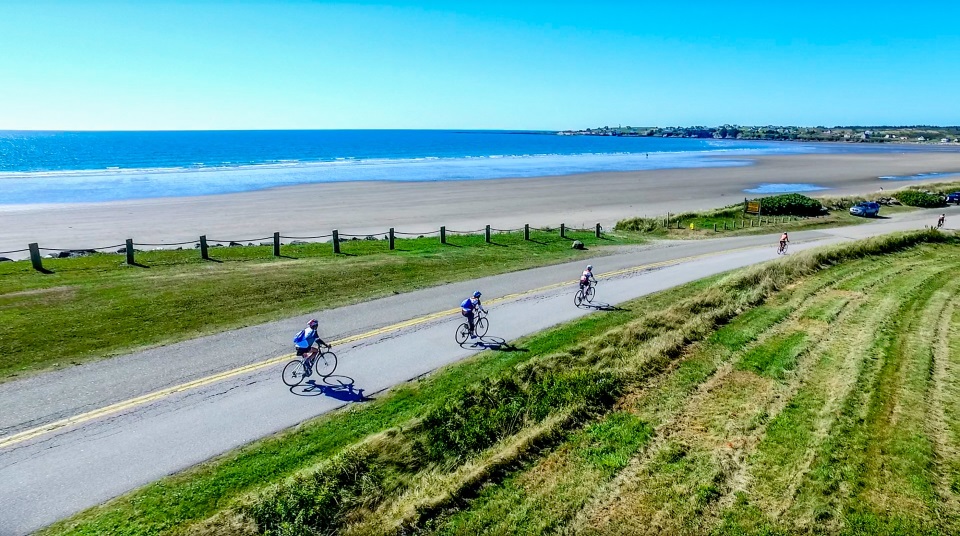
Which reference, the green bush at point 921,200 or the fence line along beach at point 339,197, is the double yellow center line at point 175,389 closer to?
the fence line along beach at point 339,197

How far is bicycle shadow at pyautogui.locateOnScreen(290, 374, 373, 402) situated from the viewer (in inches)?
419

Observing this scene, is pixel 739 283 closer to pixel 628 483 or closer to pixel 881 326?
pixel 881 326

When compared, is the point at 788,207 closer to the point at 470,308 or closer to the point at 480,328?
the point at 480,328

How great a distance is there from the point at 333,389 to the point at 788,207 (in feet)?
133

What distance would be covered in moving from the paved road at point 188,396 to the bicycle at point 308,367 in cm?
27

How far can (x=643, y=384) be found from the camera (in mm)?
11336

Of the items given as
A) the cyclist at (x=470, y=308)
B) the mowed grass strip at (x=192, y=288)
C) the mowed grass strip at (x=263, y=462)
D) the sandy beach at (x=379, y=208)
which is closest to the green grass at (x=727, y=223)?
the sandy beach at (x=379, y=208)

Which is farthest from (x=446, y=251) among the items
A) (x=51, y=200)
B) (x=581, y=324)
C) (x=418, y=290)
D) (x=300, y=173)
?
(x=300, y=173)

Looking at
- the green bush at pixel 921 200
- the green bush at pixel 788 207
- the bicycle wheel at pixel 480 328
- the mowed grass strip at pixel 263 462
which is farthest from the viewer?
the green bush at pixel 921 200

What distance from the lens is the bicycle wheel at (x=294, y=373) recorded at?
11.1 meters

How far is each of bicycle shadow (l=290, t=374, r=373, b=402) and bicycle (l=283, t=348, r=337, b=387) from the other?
5.7 inches

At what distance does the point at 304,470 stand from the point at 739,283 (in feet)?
51.5

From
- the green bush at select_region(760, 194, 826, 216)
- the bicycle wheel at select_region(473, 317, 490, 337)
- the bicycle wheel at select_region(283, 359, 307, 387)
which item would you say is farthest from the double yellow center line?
the green bush at select_region(760, 194, 826, 216)

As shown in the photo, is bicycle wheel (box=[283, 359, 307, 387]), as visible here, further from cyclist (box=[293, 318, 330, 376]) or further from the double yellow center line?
the double yellow center line
